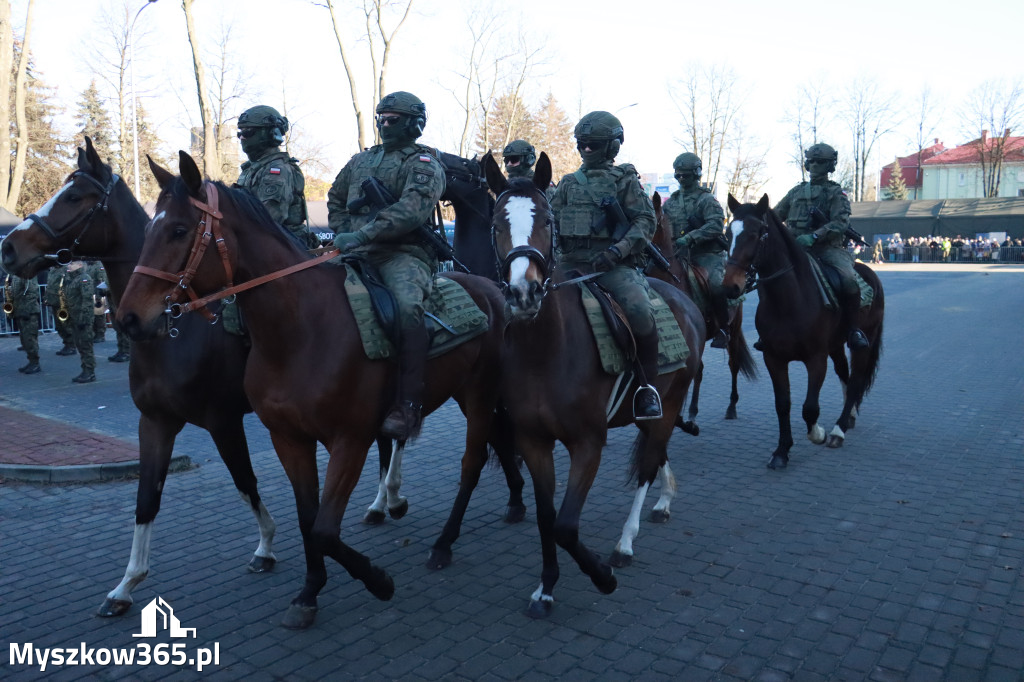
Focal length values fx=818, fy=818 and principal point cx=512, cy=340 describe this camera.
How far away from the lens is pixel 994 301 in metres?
26.0

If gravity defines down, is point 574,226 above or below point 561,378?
above

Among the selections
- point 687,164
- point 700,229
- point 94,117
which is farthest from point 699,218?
point 94,117

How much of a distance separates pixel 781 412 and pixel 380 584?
4.88 meters

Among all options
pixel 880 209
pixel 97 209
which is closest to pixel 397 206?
pixel 97 209

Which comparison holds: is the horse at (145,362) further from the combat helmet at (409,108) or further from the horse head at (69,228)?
the combat helmet at (409,108)

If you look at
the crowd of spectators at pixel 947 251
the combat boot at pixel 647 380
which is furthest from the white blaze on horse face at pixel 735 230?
the crowd of spectators at pixel 947 251

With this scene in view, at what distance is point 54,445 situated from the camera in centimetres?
868

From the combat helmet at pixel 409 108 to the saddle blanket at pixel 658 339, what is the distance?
150 centimetres

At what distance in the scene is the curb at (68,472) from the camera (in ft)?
24.7

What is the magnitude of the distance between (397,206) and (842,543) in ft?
12.7

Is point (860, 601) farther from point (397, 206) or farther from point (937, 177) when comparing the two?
point (937, 177)

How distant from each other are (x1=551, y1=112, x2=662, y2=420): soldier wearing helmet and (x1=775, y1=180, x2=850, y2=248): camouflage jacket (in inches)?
169

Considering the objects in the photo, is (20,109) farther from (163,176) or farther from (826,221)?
(163,176)

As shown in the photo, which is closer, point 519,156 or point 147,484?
point 147,484
